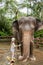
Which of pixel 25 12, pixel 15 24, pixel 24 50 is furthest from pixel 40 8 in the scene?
pixel 24 50

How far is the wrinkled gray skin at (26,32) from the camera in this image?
741 cm

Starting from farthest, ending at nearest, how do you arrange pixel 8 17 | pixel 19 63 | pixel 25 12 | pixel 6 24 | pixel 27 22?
pixel 25 12, pixel 8 17, pixel 6 24, pixel 27 22, pixel 19 63

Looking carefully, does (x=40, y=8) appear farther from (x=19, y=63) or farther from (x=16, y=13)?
(x=19, y=63)

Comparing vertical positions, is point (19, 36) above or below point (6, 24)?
above

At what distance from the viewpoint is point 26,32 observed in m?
7.76

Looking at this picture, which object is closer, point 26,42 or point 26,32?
point 26,42

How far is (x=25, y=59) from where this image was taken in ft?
24.0

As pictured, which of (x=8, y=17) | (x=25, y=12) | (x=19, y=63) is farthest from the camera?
(x=25, y=12)

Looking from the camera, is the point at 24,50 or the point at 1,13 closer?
the point at 24,50

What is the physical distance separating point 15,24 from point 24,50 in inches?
57.6

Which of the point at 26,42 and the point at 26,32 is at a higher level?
the point at 26,32

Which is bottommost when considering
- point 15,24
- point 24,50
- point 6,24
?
point 6,24

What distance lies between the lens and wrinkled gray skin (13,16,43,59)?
741cm

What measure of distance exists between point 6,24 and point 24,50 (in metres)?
11.3
